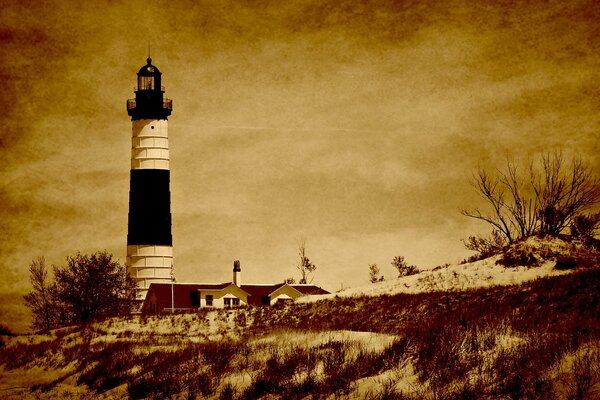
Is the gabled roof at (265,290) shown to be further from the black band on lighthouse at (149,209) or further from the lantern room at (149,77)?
the lantern room at (149,77)

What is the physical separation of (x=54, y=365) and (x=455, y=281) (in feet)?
73.4

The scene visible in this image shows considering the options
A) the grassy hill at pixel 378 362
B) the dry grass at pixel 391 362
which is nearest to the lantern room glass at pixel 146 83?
the grassy hill at pixel 378 362

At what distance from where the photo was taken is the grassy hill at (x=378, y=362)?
12180 mm

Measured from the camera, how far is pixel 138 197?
54719 mm

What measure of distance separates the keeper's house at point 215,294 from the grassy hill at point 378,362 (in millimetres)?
22939

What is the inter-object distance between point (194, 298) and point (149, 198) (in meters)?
9.74

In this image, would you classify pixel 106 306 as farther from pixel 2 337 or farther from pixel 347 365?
pixel 347 365

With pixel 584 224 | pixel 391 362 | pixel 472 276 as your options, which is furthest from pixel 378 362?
pixel 584 224

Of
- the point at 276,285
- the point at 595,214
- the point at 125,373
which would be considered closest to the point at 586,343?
the point at 125,373

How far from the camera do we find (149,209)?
54.4m

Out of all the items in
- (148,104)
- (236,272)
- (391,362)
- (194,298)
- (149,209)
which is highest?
(148,104)

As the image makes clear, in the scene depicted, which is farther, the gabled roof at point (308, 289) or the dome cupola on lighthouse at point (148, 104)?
the gabled roof at point (308, 289)

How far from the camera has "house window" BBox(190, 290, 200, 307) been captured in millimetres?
59200

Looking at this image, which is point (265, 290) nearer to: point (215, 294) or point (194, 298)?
point (215, 294)
